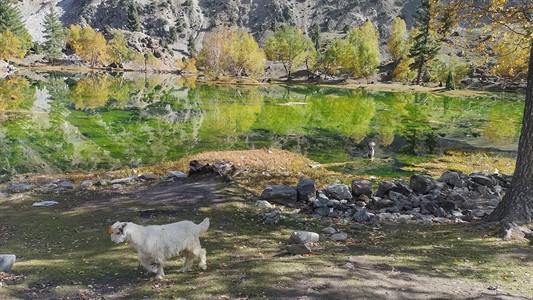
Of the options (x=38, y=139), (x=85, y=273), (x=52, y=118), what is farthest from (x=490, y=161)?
(x=52, y=118)

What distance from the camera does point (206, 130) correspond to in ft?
132

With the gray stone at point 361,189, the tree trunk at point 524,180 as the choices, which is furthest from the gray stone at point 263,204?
the tree trunk at point 524,180

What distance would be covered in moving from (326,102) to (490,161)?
4172 cm

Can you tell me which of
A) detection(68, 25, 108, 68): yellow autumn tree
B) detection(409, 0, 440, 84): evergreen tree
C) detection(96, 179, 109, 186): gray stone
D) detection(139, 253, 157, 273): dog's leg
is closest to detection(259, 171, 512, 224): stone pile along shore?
detection(139, 253, 157, 273): dog's leg

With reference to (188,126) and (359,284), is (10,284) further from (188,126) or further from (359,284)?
(188,126)

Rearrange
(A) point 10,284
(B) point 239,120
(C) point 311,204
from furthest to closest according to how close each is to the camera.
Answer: (B) point 239,120 < (C) point 311,204 < (A) point 10,284

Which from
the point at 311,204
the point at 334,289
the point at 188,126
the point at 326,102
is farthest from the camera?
the point at 326,102

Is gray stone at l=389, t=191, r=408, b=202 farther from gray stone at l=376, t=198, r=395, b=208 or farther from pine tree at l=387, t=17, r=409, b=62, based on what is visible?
pine tree at l=387, t=17, r=409, b=62

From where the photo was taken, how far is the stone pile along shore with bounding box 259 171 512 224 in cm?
1408

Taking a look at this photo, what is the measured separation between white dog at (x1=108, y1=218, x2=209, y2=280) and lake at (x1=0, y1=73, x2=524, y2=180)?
1843 cm

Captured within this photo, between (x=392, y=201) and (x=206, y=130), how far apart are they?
26946mm

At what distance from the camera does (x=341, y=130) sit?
42062mm

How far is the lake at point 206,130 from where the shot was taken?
95.9 ft

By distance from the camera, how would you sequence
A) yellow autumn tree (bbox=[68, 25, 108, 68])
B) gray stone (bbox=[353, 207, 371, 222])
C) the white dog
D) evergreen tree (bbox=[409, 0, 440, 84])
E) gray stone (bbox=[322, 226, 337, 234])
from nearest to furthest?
1. the white dog
2. gray stone (bbox=[322, 226, 337, 234])
3. gray stone (bbox=[353, 207, 371, 222])
4. evergreen tree (bbox=[409, 0, 440, 84])
5. yellow autumn tree (bbox=[68, 25, 108, 68])
